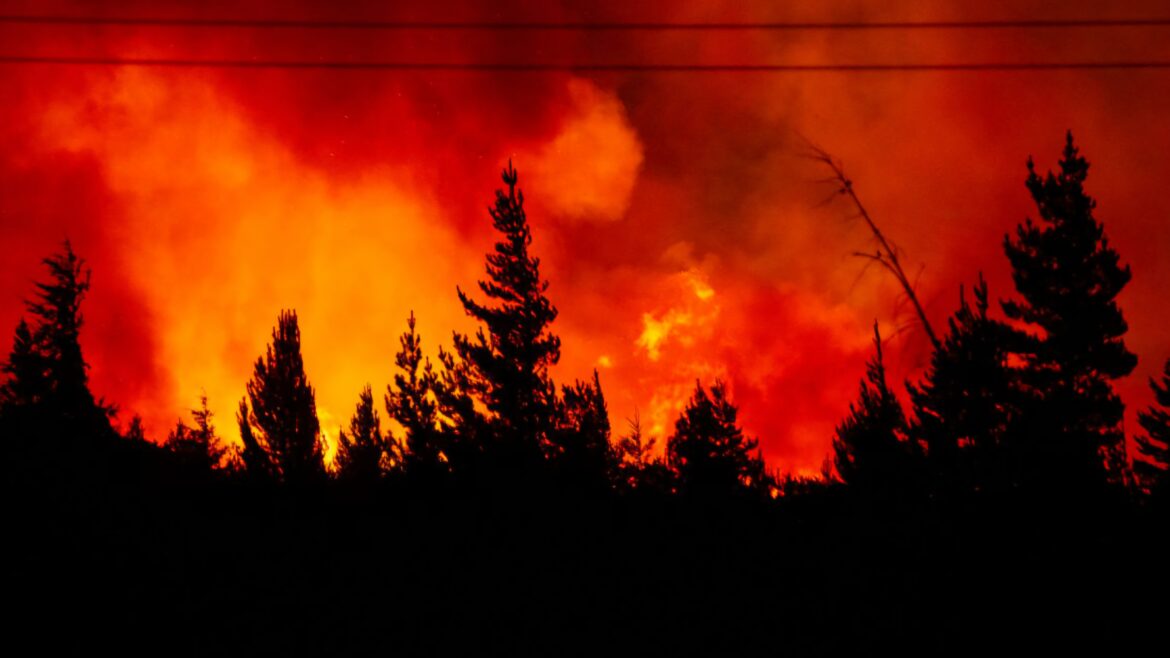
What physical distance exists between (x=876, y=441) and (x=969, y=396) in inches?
192

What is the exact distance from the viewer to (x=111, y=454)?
16156 mm

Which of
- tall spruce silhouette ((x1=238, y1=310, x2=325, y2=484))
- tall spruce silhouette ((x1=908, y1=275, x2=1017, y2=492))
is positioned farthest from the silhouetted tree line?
tall spruce silhouette ((x1=238, y1=310, x2=325, y2=484))

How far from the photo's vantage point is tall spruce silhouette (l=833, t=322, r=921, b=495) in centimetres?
2753

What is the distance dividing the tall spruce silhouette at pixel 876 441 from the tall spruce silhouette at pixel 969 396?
1.24m

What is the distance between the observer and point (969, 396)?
2958cm

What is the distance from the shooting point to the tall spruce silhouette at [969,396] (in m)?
27.8

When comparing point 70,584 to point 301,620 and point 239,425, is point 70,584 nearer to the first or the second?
point 301,620

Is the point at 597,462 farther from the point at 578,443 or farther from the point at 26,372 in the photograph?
the point at 26,372

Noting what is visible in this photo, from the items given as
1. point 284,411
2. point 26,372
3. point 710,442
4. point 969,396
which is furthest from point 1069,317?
point 26,372

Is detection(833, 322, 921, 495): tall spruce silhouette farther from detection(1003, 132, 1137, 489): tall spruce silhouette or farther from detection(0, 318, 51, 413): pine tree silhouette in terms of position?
detection(0, 318, 51, 413): pine tree silhouette

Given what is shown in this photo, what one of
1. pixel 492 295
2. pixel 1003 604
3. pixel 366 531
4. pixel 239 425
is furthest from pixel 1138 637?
pixel 239 425

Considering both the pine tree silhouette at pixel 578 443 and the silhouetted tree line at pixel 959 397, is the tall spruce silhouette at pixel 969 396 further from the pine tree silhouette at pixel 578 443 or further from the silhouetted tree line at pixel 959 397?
the pine tree silhouette at pixel 578 443

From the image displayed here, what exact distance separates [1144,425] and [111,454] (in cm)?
4276

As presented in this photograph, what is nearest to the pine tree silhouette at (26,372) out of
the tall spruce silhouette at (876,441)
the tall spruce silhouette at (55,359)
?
the tall spruce silhouette at (55,359)
